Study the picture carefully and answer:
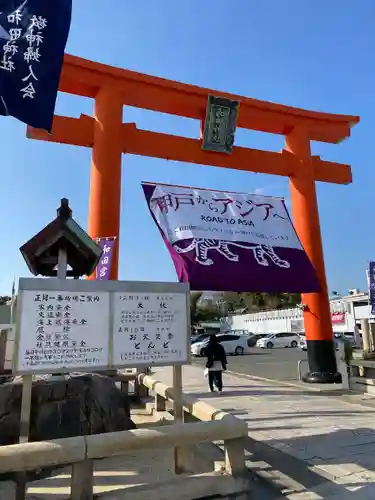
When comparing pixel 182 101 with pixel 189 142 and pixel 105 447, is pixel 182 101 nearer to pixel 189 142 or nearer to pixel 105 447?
pixel 189 142

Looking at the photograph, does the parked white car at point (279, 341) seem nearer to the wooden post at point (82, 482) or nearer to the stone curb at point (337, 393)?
the stone curb at point (337, 393)

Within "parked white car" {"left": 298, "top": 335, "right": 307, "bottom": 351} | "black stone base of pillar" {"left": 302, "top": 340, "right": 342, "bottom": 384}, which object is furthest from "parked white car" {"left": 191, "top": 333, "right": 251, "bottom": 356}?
"black stone base of pillar" {"left": 302, "top": 340, "right": 342, "bottom": 384}

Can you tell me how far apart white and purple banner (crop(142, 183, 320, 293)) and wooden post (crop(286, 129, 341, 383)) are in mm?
2402

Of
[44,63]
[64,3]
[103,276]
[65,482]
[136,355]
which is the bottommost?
[65,482]

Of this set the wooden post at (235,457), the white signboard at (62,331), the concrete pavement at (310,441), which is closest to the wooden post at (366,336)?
the concrete pavement at (310,441)

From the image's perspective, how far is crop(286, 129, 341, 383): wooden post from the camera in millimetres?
10578

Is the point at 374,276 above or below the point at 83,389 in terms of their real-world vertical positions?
above

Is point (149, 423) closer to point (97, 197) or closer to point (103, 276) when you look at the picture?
point (103, 276)

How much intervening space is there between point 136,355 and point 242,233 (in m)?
4.78

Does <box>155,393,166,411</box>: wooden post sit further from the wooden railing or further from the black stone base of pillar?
the black stone base of pillar

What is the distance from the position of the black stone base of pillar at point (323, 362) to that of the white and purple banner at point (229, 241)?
311 cm

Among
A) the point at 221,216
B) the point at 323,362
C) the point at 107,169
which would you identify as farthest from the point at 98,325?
the point at 323,362

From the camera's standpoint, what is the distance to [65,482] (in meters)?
4.16

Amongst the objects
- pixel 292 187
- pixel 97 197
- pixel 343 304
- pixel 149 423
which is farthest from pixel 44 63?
pixel 343 304
